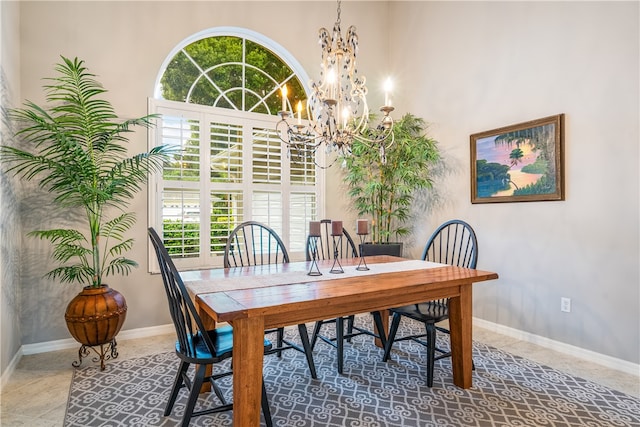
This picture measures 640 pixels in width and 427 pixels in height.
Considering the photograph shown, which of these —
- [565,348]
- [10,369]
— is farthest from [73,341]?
[565,348]

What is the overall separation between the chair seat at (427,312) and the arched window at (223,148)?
6.00ft

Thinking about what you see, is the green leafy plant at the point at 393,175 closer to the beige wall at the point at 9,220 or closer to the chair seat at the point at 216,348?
the chair seat at the point at 216,348

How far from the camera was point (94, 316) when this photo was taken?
2.55 meters

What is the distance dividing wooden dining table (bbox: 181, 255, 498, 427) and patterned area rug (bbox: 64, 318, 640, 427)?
0.91ft

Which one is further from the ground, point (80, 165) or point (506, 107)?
point (506, 107)

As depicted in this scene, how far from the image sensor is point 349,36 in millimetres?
2383

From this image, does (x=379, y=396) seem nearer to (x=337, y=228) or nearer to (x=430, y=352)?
(x=430, y=352)

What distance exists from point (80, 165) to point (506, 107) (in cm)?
352

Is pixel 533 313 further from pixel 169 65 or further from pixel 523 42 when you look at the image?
pixel 169 65

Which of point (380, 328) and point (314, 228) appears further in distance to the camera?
point (380, 328)

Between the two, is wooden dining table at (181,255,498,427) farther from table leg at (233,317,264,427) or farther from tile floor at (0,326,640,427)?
tile floor at (0,326,640,427)

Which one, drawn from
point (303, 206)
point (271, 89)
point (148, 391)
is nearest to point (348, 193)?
point (303, 206)

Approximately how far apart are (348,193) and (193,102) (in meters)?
1.95

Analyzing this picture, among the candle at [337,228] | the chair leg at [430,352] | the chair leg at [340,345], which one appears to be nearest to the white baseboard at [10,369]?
the chair leg at [340,345]
